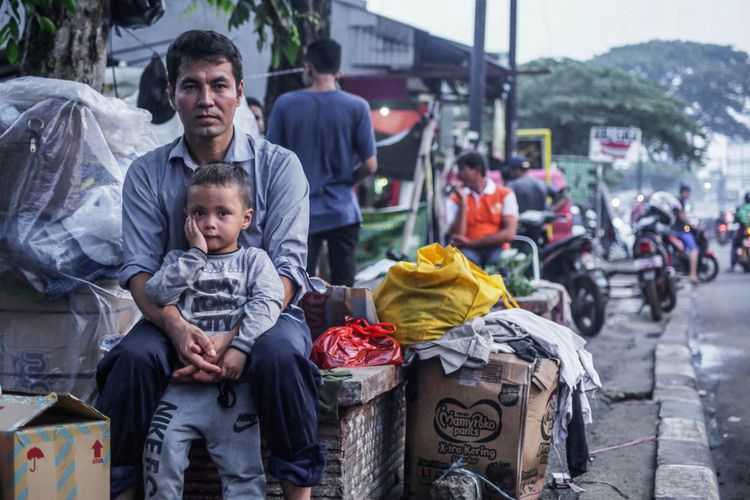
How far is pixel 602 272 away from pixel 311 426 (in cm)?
714

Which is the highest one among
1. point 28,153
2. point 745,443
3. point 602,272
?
point 28,153

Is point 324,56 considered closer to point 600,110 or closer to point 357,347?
point 357,347

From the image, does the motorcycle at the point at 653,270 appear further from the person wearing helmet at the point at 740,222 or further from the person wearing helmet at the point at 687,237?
the person wearing helmet at the point at 740,222

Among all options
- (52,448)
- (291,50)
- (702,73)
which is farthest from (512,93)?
(702,73)

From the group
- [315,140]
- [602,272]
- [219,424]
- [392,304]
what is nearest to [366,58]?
[602,272]

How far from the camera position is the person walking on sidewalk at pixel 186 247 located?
10.2 feet

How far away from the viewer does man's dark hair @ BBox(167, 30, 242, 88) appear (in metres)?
3.51

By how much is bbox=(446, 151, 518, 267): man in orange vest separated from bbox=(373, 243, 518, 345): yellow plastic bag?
3822mm

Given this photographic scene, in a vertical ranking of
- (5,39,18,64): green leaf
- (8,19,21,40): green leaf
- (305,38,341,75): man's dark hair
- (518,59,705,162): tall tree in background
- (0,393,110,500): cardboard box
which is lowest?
(0,393,110,500): cardboard box

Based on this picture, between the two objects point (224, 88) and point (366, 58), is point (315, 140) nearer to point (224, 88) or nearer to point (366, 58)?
point (224, 88)

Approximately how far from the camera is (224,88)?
140 inches

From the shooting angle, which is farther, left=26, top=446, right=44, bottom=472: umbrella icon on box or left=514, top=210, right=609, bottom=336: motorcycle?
left=514, top=210, right=609, bottom=336: motorcycle

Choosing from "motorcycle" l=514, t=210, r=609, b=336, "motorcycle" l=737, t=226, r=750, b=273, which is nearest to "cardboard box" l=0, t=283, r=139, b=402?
"motorcycle" l=514, t=210, r=609, b=336

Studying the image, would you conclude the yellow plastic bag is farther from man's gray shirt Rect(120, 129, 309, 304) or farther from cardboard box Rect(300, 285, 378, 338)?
man's gray shirt Rect(120, 129, 309, 304)
